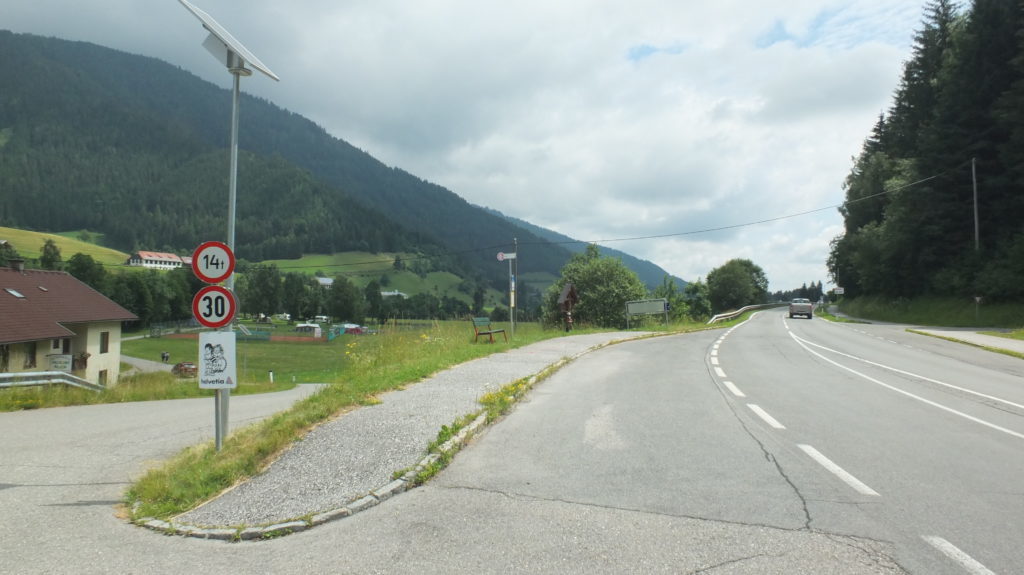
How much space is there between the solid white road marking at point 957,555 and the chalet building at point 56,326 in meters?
33.4

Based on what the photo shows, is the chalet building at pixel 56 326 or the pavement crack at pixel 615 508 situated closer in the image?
the pavement crack at pixel 615 508

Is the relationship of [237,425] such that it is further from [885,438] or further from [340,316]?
[340,316]

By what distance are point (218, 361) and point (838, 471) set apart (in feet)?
20.6

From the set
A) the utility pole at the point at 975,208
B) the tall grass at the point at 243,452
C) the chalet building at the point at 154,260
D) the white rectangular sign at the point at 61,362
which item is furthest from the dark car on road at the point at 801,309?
the chalet building at the point at 154,260

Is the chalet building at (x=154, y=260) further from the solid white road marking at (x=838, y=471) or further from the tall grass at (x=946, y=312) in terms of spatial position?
the solid white road marking at (x=838, y=471)

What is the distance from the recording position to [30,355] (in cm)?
3155

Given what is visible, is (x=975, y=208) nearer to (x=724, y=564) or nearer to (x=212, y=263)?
(x=724, y=564)

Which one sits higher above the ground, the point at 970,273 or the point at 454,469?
the point at 970,273

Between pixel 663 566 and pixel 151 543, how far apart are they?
11.9ft

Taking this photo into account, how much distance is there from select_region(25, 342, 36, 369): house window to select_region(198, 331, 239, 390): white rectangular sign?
33600 millimetres

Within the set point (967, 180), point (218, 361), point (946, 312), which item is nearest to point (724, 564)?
point (218, 361)

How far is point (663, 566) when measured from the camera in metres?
3.37

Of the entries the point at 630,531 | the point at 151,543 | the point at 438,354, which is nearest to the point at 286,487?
the point at 151,543

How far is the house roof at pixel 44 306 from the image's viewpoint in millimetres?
30859
